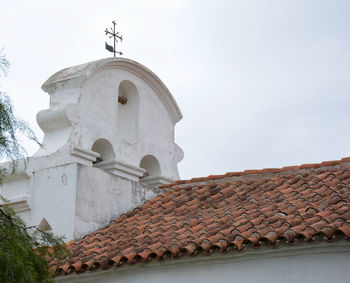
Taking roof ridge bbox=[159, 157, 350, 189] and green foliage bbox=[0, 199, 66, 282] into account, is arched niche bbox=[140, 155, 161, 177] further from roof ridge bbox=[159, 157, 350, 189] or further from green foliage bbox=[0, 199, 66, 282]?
green foliage bbox=[0, 199, 66, 282]

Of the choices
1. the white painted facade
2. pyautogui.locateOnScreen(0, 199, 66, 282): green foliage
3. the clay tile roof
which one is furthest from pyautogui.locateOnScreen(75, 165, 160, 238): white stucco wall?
pyautogui.locateOnScreen(0, 199, 66, 282): green foliage

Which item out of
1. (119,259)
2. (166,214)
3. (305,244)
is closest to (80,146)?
(166,214)

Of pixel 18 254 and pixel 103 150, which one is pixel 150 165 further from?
pixel 18 254

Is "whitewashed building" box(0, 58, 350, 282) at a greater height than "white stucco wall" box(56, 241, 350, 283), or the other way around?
"whitewashed building" box(0, 58, 350, 282)

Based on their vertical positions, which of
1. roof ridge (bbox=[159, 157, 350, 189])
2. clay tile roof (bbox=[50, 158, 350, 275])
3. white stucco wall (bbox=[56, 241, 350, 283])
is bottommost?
white stucco wall (bbox=[56, 241, 350, 283])

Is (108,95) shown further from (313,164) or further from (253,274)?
(253,274)

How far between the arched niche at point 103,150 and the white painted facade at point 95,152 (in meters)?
0.02

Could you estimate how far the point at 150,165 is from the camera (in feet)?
37.1

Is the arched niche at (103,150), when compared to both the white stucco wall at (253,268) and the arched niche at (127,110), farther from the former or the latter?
the white stucco wall at (253,268)

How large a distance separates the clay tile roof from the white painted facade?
0.38 metres

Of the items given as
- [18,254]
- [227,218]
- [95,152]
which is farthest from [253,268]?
[95,152]

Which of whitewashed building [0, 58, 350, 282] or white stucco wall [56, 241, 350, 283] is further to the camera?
whitewashed building [0, 58, 350, 282]

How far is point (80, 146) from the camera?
9.70 metres

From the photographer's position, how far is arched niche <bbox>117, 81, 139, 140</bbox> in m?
11.0
